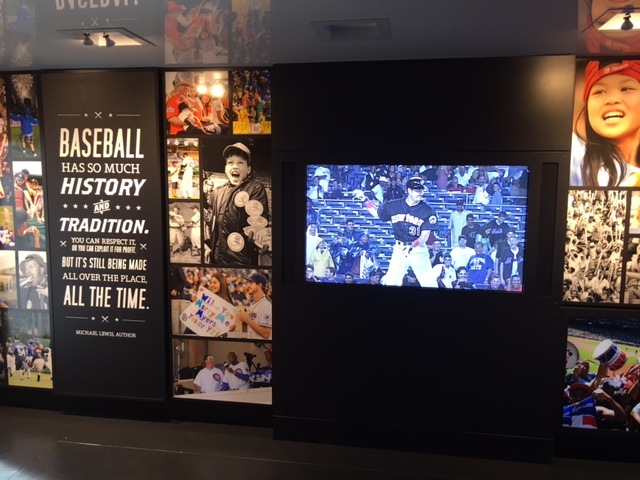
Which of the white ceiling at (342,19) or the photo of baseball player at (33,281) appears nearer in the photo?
the white ceiling at (342,19)

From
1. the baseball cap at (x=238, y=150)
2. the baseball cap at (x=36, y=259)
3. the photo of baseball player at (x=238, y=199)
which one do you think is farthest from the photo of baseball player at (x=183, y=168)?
the baseball cap at (x=36, y=259)

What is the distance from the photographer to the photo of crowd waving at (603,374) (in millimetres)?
3066

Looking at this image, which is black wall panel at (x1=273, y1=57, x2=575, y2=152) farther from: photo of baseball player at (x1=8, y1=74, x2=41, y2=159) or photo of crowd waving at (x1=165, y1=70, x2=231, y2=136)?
photo of baseball player at (x1=8, y1=74, x2=41, y2=159)

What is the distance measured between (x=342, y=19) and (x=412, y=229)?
1265 millimetres

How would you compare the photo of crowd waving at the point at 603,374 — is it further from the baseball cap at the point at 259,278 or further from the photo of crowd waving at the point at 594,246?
the baseball cap at the point at 259,278

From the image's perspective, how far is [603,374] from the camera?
3104mm

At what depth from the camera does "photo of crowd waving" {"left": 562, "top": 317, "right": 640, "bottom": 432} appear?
307 centimetres

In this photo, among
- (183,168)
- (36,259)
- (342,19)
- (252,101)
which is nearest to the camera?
(342,19)

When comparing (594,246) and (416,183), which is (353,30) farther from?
(594,246)

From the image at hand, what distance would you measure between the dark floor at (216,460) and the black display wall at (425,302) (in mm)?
109

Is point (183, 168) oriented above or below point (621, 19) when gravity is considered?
below

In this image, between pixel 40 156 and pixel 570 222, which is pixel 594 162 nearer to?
pixel 570 222

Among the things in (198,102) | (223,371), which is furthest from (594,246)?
(198,102)

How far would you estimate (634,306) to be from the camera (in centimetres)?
304
